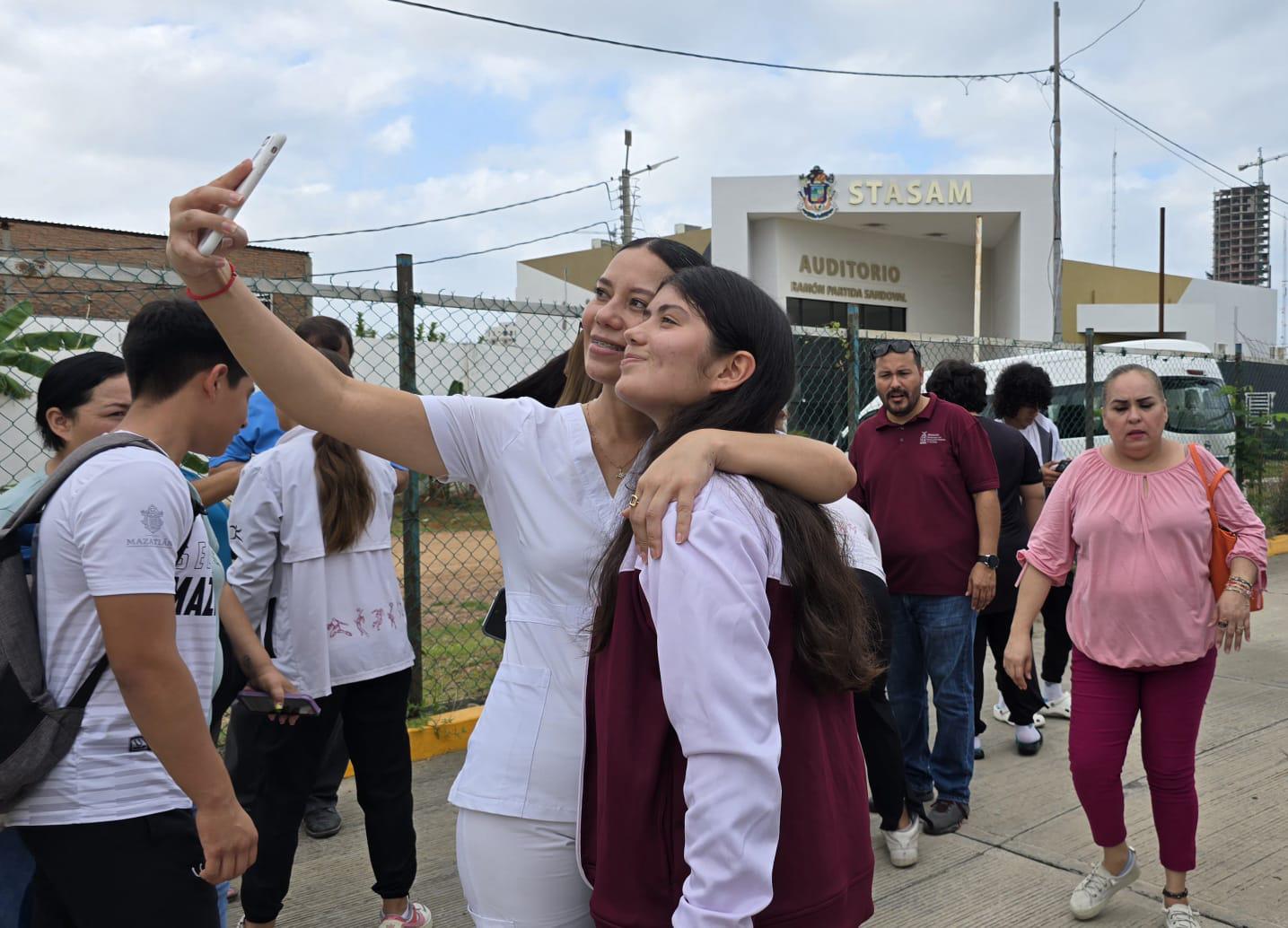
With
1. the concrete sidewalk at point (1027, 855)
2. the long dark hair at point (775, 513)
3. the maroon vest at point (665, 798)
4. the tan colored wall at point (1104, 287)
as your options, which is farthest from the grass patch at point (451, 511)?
the tan colored wall at point (1104, 287)

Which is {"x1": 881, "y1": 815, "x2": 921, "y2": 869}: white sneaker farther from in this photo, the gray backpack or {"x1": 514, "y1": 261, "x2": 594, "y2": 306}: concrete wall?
{"x1": 514, "y1": 261, "x2": 594, "y2": 306}: concrete wall

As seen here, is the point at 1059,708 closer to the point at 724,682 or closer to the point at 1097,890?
the point at 1097,890

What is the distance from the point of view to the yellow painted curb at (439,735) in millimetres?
4965

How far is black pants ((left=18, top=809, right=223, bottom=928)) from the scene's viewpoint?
1862 millimetres

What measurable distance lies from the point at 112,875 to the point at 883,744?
255 cm

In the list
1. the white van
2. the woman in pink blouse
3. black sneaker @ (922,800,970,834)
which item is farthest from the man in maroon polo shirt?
the white van

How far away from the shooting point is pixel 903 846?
3865 millimetres

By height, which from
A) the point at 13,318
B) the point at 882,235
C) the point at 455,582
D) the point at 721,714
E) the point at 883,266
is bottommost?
the point at 455,582

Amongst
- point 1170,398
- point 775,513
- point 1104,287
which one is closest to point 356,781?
point 775,513

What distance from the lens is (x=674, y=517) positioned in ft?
4.56

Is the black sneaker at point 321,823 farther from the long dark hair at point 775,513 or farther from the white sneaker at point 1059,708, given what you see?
the white sneaker at point 1059,708

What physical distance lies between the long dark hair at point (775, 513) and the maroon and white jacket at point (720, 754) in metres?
0.03

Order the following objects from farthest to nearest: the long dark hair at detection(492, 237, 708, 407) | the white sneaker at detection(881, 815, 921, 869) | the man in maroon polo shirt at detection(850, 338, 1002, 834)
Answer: the man in maroon polo shirt at detection(850, 338, 1002, 834) → the white sneaker at detection(881, 815, 921, 869) → the long dark hair at detection(492, 237, 708, 407)

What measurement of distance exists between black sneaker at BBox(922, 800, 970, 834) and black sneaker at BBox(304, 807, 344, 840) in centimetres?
240
